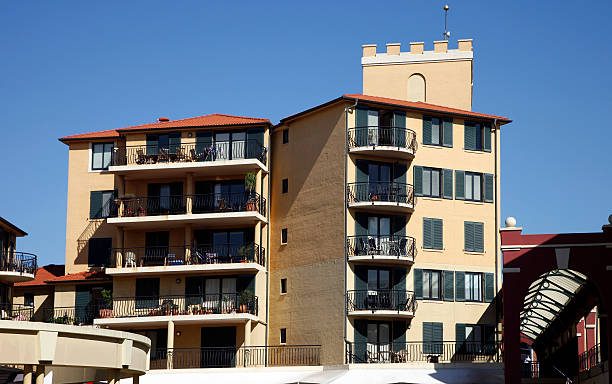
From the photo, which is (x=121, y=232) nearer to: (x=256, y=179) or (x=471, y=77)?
(x=256, y=179)

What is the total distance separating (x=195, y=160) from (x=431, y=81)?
17.1m

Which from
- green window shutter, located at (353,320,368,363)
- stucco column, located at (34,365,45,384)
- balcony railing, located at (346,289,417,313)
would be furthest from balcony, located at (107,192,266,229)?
stucco column, located at (34,365,45,384)

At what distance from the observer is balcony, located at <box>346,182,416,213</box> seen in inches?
2157

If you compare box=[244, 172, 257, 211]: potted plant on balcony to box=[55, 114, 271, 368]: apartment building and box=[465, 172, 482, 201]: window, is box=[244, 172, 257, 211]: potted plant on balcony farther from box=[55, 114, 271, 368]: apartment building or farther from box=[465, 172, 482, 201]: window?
box=[465, 172, 482, 201]: window

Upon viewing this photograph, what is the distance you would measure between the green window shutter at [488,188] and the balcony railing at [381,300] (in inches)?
302

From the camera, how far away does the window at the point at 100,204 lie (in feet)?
206

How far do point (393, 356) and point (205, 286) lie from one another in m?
12.2

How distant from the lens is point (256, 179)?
58406mm

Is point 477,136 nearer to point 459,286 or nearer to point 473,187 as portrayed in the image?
point 473,187

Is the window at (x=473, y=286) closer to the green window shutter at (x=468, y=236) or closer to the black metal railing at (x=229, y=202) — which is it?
the green window shutter at (x=468, y=236)

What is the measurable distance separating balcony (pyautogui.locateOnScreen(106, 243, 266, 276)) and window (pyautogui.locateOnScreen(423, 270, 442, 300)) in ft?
31.5

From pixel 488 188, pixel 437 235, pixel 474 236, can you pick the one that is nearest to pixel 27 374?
pixel 437 235

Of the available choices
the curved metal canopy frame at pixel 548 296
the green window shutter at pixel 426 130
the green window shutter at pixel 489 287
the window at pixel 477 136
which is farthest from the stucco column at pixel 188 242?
the curved metal canopy frame at pixel 548 296

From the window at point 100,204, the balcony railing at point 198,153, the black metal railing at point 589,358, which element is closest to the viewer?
the black metal railing at point 589,358
